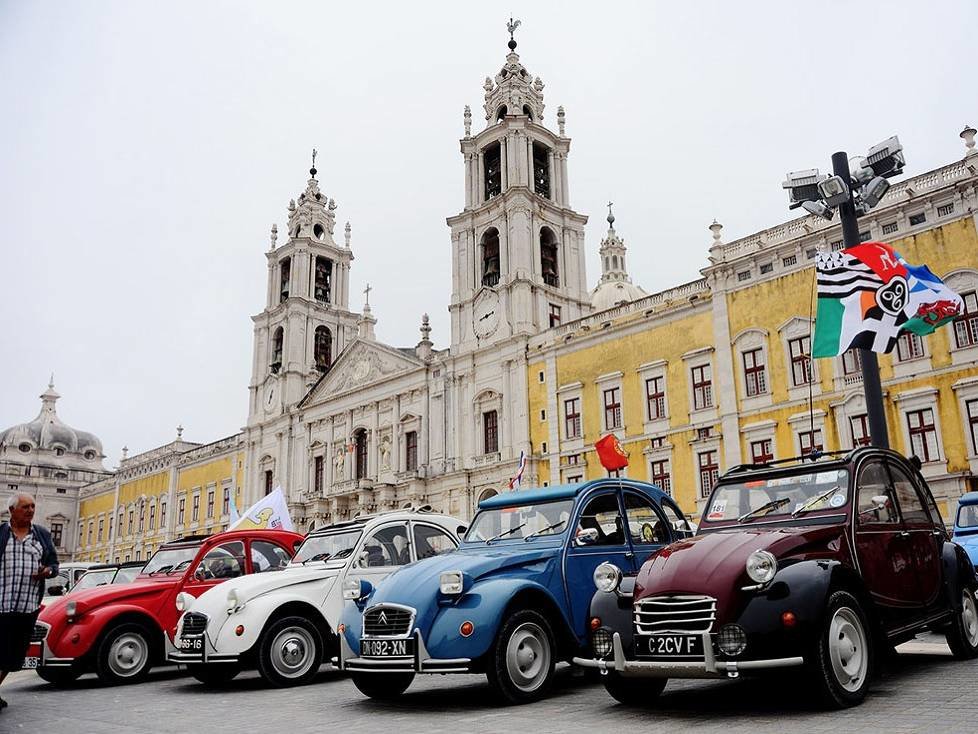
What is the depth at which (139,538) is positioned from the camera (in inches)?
2229

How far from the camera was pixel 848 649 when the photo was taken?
616 cm

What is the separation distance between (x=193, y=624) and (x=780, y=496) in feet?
22.0

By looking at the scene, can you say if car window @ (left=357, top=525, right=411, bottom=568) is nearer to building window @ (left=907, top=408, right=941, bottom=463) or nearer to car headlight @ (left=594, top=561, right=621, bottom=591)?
car headlight @ (left=594, top=561, right=621, bottom=591)

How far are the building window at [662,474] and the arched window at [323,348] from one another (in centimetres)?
2543

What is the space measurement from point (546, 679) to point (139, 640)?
6322 mm

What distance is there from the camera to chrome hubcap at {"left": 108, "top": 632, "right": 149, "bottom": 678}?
35.9 ft

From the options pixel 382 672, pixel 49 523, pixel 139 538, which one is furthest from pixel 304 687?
pixel 49 523

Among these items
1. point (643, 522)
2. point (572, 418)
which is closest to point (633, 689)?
point (643, 522)

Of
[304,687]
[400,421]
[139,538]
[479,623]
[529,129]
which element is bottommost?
[304,687]

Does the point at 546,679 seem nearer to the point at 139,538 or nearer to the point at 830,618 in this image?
the point at 830,618

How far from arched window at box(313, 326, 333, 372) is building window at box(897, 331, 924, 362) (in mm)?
32783

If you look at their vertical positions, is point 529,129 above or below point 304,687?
above

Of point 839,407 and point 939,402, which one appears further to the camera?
point 839,407

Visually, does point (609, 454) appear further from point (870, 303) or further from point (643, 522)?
point (643, 522)
